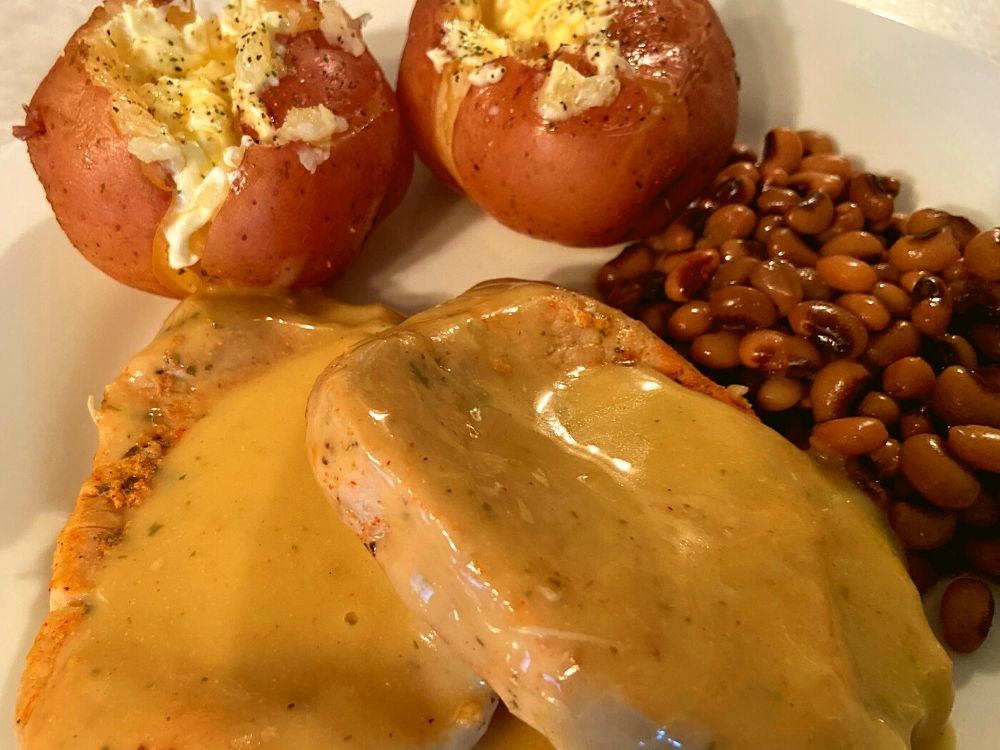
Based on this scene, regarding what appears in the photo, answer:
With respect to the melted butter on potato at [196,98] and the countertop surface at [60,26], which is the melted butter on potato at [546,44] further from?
the countertop surface at [60,26]

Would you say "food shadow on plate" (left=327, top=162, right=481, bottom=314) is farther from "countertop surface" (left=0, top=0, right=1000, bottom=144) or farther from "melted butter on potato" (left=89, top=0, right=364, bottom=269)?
"countertop surface" (left=0, top=0, right=1000, bottom=144)

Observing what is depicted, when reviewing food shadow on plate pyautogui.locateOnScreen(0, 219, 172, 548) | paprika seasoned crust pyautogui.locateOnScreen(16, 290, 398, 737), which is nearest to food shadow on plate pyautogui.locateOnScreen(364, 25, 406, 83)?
paprika seasoned crust pyautogui.locateOnScreen(16, 290, 398, 737)

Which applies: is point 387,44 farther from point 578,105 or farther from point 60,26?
point 60,26

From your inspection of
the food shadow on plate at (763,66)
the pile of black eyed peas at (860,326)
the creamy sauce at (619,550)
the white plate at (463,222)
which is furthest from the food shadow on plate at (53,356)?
the food shadow on plate at (763,66)

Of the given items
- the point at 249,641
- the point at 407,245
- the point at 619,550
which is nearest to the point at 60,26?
the point at 407,245

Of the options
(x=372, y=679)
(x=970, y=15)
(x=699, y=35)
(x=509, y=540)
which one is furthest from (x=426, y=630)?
(x=970, y=15)
